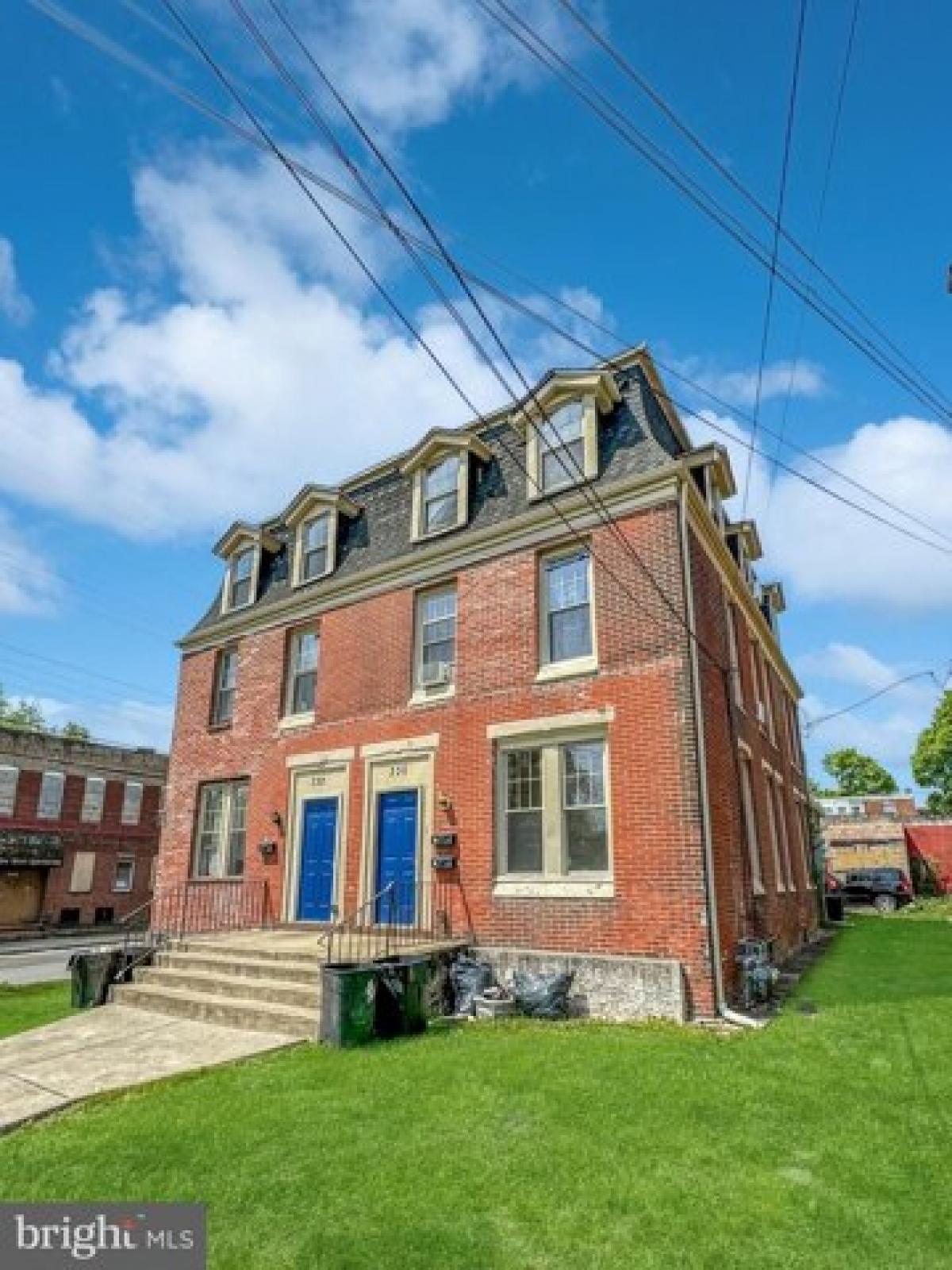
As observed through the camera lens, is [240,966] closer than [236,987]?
No

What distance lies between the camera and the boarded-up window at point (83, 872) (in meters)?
Answer: 34.3

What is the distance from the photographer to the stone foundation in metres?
8.60

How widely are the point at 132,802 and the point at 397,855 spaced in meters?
30.5

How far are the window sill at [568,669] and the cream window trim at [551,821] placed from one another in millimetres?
811

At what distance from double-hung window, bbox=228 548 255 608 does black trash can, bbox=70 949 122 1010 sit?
8.35 m

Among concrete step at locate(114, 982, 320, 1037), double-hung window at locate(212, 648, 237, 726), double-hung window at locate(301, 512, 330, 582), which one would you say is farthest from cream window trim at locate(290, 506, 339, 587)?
concrete step at locate(114, 982, 320, 1037)

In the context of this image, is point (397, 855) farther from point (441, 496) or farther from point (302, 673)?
point (441, 496)

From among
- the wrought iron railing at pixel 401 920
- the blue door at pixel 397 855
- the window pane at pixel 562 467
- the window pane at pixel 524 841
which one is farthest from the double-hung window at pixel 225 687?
the window pane at pixel 562 467

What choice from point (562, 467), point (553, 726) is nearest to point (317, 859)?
point (553, 726)

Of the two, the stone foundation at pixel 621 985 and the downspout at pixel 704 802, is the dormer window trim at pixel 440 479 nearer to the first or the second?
the downspout at pixel 704 802

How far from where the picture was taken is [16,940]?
31078 millimetres

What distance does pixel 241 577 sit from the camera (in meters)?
17.4

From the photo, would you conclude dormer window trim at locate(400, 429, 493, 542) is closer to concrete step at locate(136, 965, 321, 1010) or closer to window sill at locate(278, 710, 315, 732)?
window sill at locate(278, 710, 315, 732)

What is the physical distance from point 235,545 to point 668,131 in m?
13.4
